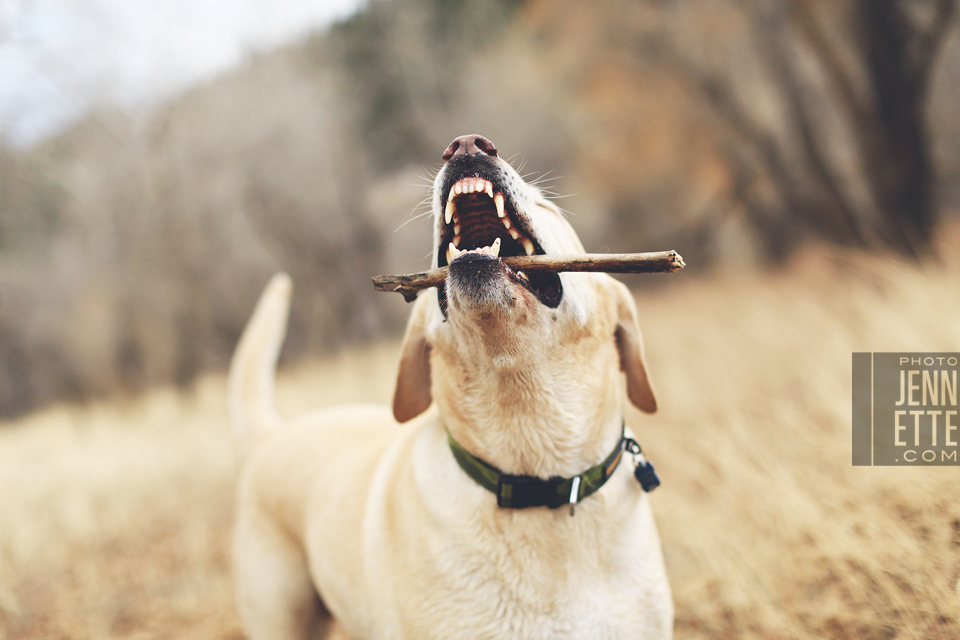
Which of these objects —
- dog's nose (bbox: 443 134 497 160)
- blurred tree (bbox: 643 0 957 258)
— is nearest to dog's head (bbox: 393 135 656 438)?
dog's nose (bbox: 443 134 497 160)

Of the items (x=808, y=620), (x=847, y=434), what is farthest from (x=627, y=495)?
(x=847, y=434)

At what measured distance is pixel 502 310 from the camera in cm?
131

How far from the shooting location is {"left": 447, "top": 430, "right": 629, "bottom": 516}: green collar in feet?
4.69

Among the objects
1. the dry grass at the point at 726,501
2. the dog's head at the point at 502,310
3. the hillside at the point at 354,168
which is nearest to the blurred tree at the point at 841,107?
the hillside at the point at 354,168

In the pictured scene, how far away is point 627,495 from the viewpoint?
5.09 feet

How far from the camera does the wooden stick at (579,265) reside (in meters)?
1.21

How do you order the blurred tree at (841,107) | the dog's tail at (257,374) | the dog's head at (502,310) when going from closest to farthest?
1. the dog's head at (502,310)
2. the dog's tail at (257,374)
3. the blurred tree at (841,107)

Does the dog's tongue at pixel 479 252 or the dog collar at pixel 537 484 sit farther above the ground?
the dog's tongue at pixel 479 252

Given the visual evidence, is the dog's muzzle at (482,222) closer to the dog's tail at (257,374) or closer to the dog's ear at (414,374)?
the dog's ear at (414,374)

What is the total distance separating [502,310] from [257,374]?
1.81m

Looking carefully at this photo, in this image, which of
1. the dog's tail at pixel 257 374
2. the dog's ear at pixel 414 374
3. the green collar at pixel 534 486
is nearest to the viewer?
the green collar at pixel 534 486

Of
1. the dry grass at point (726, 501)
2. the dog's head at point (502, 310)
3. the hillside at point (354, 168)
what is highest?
the hillside at point (354, 168)

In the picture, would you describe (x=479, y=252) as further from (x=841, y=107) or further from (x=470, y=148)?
(x=841, y=107)

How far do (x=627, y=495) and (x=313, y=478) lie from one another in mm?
1198
